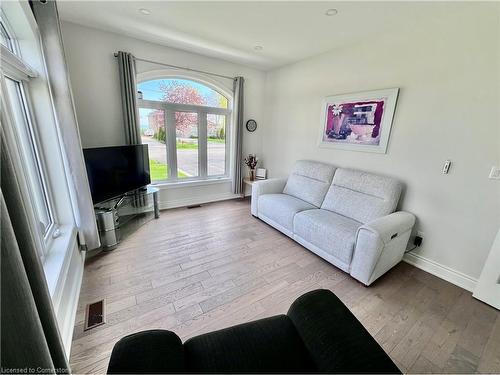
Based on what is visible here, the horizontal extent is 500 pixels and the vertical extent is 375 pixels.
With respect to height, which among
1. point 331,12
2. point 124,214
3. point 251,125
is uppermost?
point 331,12

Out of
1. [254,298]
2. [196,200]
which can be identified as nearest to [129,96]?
[196,200]

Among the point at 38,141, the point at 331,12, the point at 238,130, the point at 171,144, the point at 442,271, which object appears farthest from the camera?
the point at 238,130

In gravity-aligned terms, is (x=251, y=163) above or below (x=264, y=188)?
above

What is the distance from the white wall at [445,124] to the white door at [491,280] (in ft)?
0.48

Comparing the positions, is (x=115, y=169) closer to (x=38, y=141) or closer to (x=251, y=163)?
(x=38, y=141)

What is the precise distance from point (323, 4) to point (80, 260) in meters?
3.31

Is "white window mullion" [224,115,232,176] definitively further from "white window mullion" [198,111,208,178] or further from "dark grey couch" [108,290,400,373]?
"dark grey couch" [108,290,400,373]

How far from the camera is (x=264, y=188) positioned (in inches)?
131

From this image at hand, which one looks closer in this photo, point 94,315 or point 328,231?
point 94,315

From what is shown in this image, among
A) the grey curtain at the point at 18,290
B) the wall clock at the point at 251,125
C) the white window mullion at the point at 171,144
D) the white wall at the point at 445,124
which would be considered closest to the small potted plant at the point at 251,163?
the wall clock at the point at 251,125

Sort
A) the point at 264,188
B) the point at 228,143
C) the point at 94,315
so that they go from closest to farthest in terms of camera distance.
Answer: the point at 94,315
the point at 264,188
the point at 228,143

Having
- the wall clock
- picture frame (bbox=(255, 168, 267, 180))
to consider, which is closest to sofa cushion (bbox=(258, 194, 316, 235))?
picture frame (bbox=(255, 168, 267, 180))

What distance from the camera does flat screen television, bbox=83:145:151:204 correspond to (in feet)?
7.70

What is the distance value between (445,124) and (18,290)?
10.1 feet
